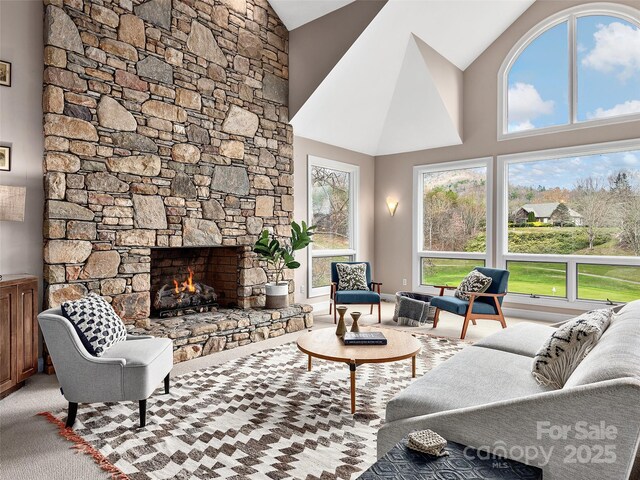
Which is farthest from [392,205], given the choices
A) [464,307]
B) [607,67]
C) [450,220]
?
[607,67]

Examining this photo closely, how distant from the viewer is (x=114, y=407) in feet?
9.57

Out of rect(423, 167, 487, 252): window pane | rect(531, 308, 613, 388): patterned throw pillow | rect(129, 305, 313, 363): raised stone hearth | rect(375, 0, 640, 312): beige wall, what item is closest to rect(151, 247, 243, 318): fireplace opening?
rect(129, 305, 313, 363): raised stone hearth

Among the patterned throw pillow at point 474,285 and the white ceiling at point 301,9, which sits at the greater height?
the white ceiling at point 301,9

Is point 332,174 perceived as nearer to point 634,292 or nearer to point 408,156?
point 408,156

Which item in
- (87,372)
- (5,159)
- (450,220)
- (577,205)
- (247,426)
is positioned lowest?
(247,426)

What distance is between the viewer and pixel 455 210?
7.02m

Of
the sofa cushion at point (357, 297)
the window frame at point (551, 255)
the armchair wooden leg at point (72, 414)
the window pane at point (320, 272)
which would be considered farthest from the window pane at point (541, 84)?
the armchair wooden leg at point (72, 414)

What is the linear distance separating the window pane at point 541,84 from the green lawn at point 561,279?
2.14 metres

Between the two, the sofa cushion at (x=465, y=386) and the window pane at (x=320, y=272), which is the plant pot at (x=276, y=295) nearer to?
the window pane at (x=320, y=272)

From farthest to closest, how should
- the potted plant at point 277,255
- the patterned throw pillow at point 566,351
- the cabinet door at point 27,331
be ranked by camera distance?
1. the potted plant at point 277,255
2. the cabinet door at point 27,331
3. the patterned throw pillow at point 566,351

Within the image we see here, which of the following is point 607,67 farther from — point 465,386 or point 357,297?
point 465,386

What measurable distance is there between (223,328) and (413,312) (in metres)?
2.60

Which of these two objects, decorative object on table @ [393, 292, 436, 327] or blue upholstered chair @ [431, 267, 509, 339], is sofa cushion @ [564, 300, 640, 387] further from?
decorative object on table @ [393, 292, 436, 327]

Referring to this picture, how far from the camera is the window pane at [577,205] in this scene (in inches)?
214
